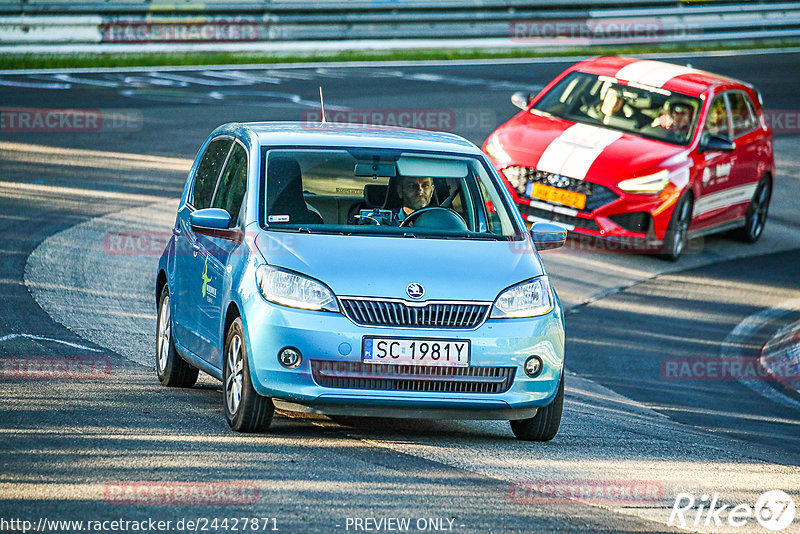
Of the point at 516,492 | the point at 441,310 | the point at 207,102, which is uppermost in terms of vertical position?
the point at 441,310

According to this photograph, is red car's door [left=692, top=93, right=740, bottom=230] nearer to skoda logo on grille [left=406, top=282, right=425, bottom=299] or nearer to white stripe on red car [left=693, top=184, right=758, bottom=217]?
white stripe on red car [left=693, top=184, right=758, bottom=217]

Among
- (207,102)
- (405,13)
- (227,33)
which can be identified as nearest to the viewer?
(207,102)

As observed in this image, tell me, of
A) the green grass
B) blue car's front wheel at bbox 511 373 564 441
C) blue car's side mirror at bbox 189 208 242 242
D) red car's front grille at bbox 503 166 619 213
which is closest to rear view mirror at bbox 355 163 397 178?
blue car's side mirror at bbox 189 208 242 242

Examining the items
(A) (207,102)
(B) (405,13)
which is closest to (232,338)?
(A) (207,102)

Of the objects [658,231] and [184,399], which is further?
[658,231]

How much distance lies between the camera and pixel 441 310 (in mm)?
7000

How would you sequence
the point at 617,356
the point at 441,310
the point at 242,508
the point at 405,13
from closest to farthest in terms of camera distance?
the point at 242,508, the point at 441,310, the point at 617,356, the point at 405,13

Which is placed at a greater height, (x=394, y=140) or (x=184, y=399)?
(x=394, y=140)

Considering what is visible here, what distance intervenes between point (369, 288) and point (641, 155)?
8.53 meters

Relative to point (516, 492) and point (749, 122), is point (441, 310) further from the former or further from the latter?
point (749, 122)

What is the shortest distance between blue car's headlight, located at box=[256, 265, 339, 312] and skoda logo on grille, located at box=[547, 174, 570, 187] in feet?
26.0

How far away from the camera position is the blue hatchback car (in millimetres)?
6941

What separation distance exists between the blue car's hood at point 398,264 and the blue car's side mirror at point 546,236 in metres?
0.47

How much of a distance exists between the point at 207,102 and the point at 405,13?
7596 mm
